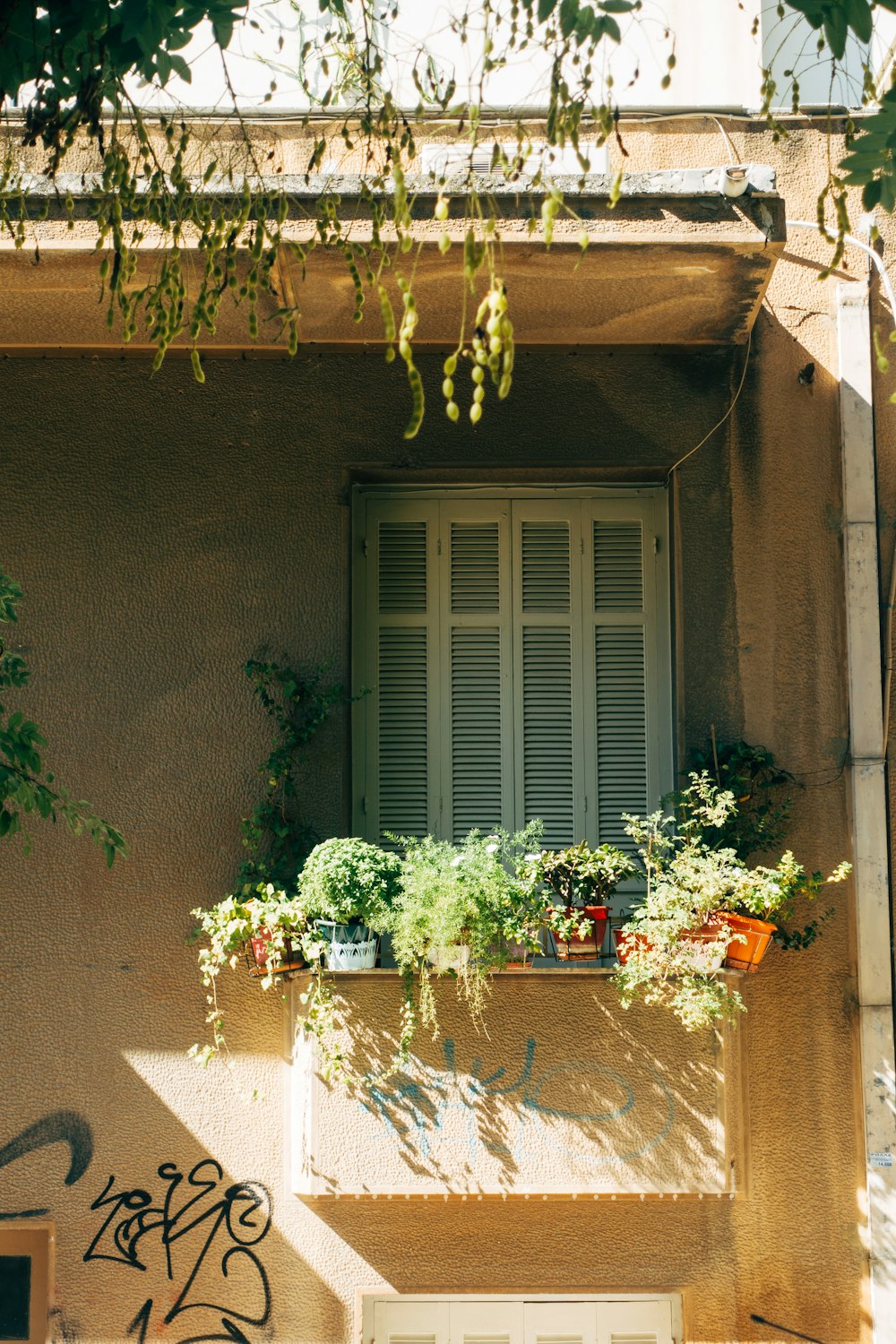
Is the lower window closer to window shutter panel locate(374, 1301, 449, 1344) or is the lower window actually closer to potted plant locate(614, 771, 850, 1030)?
window shutter panel locate(374, 1301, 449, 1344)

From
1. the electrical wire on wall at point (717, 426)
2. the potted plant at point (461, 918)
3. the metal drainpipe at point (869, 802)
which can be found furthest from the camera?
the electrical wire on wall at point (717, 426)

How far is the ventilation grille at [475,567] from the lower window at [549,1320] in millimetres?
2930

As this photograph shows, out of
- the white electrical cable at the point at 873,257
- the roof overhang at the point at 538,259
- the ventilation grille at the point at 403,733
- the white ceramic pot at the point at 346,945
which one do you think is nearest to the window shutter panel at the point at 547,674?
the ventilation grille at the point at 403,733

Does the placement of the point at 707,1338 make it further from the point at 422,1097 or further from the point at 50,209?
the point at 50,209

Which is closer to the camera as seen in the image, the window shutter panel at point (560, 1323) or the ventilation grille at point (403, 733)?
the window shutter panel at point (560, 1323)

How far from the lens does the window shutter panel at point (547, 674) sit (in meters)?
6.26

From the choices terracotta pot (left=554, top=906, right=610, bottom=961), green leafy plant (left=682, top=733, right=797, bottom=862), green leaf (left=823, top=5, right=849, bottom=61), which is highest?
green leaf (left=823, top=5, right=849, bottom=61)

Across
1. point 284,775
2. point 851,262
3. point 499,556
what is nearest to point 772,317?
point 851,262

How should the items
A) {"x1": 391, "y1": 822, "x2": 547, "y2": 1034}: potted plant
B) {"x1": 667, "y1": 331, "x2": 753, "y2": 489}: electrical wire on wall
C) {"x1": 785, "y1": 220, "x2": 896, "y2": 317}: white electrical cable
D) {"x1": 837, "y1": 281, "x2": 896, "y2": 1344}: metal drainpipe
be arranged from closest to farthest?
{"x1": 391, "y1": 822, "x2": 547, "y2": 1034}: potted plant
{"x1": 837, "y1": 281, "x2": 896, "y2": 1344}: metal drainpipe
{"x1": 785, "y1": 220, "x2": 896, "y2": 317}: white electrical cable
{"x1": 667, "y1": 331, "x2": 753, "y2": 489}: electrical wire on wall

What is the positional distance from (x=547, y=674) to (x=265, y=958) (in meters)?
1.81

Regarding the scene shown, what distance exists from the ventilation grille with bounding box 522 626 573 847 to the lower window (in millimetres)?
1883

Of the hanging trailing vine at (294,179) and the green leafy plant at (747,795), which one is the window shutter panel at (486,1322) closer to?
the green leafy plant at (747,795)

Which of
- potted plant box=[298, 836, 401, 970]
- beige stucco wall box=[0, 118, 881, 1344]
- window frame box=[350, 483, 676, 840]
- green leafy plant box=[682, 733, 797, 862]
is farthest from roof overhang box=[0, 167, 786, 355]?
potted plant box=[298, 836, 401, 970]

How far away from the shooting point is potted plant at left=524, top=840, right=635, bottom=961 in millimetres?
5434
